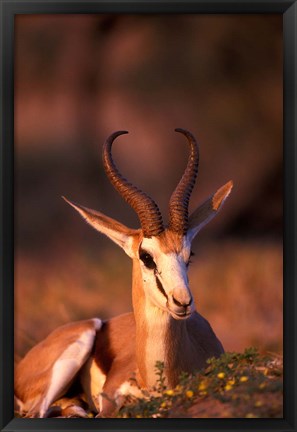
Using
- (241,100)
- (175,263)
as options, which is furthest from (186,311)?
(241,100)

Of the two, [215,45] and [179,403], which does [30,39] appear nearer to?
[215,45]

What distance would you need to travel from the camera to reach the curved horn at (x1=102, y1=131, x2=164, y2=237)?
10.6m

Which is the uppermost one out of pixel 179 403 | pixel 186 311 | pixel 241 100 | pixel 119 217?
pixel 241 100

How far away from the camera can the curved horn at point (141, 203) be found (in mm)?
10570

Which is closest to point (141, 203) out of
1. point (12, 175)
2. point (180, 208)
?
point (180, 208)

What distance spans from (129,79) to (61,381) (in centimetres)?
289

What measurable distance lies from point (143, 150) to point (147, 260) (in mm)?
2487

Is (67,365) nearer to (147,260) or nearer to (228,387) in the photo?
(147,260)

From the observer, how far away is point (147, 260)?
34.6ft

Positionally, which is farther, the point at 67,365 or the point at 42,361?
the point at 42,361

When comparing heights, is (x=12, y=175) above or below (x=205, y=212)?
above

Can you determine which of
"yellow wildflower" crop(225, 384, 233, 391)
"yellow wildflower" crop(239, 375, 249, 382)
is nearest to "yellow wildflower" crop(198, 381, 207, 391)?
"yellow wildflower" crop(225, 384, 233, 391)

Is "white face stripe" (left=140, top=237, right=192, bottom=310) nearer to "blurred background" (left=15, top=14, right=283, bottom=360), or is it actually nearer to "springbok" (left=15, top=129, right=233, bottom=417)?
"springbok" (left=15, top=129, right=233, bottom=417)

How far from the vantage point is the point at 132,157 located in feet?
42.2
